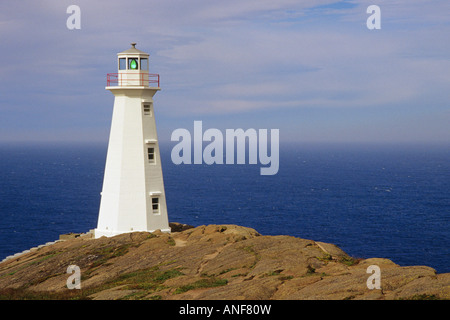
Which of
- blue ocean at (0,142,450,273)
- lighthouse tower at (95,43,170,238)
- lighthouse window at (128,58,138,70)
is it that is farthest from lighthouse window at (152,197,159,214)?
blue ocean at (0,142,450,273)

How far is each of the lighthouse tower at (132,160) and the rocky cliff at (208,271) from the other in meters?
1.89

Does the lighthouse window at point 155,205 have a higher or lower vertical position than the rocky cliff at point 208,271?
higher

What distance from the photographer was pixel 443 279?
72.9 feet

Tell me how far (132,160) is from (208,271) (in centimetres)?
1360

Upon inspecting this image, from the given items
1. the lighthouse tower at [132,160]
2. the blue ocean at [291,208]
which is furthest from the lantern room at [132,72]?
the blue ocean at [291,208]

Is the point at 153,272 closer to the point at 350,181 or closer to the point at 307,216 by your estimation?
the point at 307,216

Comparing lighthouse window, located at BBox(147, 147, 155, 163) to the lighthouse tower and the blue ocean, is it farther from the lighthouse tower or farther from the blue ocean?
the blue ocean

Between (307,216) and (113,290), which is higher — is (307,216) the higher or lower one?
the lower one

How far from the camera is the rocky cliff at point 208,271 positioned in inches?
874

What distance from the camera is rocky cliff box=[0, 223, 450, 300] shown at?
22.2m

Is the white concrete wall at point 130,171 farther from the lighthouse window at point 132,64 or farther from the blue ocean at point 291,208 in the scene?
the blue ocean at point 291,208

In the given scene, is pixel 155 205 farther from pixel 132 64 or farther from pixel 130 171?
pixel 132 64

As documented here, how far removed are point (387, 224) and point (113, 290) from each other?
77.9 m
